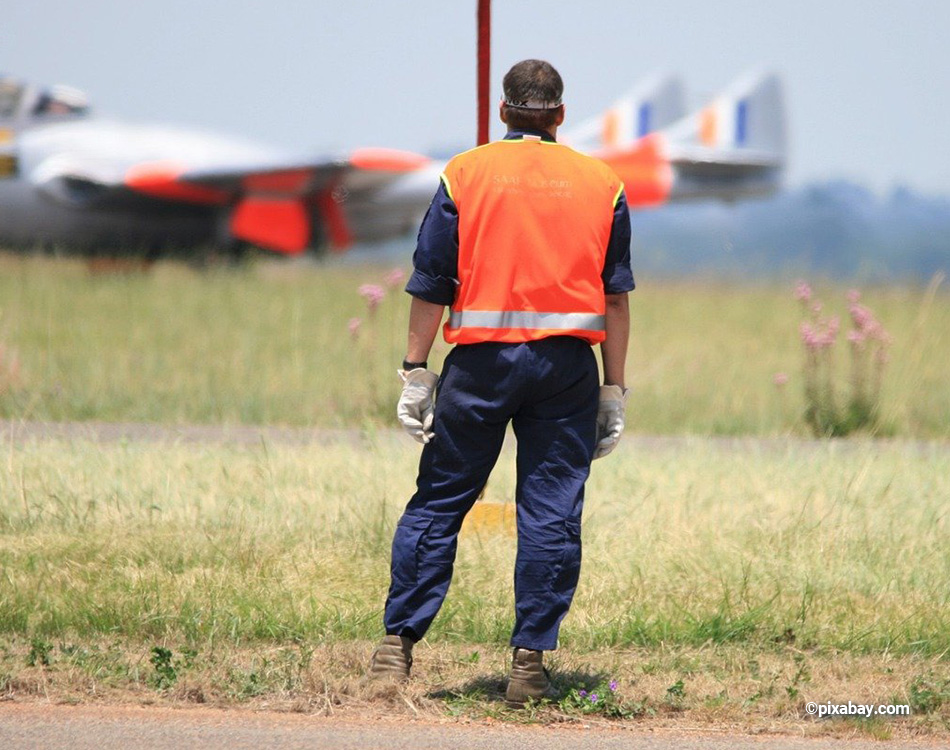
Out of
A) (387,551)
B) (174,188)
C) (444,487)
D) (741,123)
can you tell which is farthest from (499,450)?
(741,123)

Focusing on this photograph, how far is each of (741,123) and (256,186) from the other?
16.1 metres

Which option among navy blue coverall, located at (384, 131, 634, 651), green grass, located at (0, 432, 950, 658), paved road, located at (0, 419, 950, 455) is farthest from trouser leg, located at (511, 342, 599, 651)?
paved road, located at (0, 419, 950, 455)

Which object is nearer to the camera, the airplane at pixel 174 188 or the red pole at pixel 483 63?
the red pole at pixel 483 63

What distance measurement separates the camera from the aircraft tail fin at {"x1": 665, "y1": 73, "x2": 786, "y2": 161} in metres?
34.4

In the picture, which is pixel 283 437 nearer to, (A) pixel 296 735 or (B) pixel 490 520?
(B) pixel 490 520

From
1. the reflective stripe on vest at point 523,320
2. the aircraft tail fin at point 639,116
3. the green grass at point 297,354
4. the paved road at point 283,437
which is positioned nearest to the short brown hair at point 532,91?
the reflective stripe on vest at point 523,320

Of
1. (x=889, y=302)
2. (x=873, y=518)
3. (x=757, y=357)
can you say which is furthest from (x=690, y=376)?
(x=889, y=302)

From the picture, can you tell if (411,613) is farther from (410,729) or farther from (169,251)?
(169,251)

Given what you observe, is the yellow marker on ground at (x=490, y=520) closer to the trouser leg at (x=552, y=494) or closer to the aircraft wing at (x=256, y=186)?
the trouser leg at (x=552, y=494)

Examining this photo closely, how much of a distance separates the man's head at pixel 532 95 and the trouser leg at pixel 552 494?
0.69m

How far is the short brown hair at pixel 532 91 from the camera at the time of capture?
150 inches

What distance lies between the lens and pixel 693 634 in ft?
14.4

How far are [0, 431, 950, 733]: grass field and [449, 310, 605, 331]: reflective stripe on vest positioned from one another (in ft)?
3.62

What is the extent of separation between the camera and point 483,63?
5.48m
